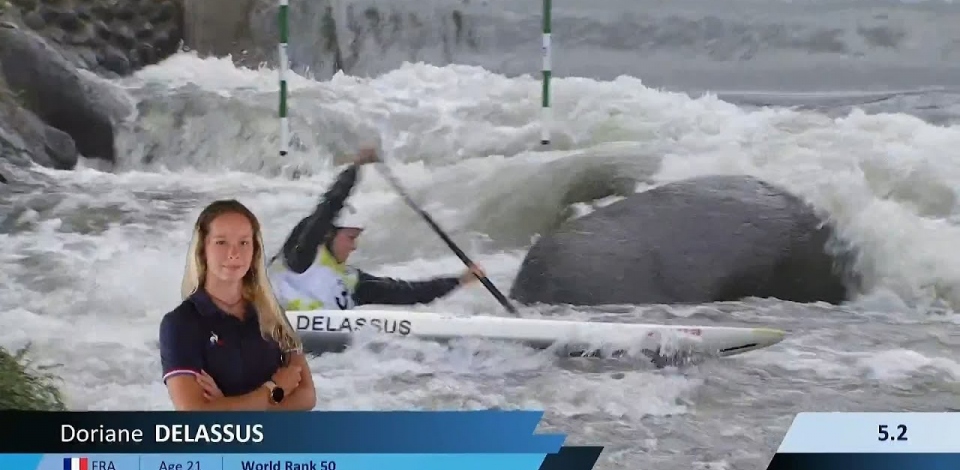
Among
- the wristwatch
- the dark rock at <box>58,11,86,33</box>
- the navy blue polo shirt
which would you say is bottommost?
the wristwatch

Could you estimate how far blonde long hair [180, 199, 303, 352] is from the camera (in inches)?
74.5

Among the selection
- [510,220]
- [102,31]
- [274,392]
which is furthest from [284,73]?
[274,392]

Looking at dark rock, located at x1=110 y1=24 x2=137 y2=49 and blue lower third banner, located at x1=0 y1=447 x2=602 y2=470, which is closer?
blue lower third banner, located at x1=0 y1=447 x2=602 y2=470

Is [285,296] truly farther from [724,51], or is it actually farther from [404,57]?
[724,51]

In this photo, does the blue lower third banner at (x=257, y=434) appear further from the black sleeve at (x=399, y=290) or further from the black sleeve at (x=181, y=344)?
the black sleeve at (x=399, y=290)

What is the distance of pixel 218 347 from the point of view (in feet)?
6.11

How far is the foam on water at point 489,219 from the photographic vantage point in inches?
75.4

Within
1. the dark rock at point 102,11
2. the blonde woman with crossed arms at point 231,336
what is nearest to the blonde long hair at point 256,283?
the blonde woman with crossed arms at point 231,336

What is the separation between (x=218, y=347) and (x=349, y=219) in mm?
418

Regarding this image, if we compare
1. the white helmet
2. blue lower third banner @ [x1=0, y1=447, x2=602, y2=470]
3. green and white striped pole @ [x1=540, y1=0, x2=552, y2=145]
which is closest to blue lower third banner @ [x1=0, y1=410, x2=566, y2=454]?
blue lower third banner @ [x1=0, y1=447, x2=602, y2=470]

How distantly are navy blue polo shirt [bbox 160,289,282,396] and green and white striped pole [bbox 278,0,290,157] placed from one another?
0.41 m

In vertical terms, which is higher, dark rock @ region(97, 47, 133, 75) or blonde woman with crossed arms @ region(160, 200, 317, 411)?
dark rock @ region(97, 47, 133, 75)

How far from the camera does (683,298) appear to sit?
1956 millimetres

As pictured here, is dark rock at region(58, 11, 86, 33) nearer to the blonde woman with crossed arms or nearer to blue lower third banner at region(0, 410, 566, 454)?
the blonde woman with crossed arms
